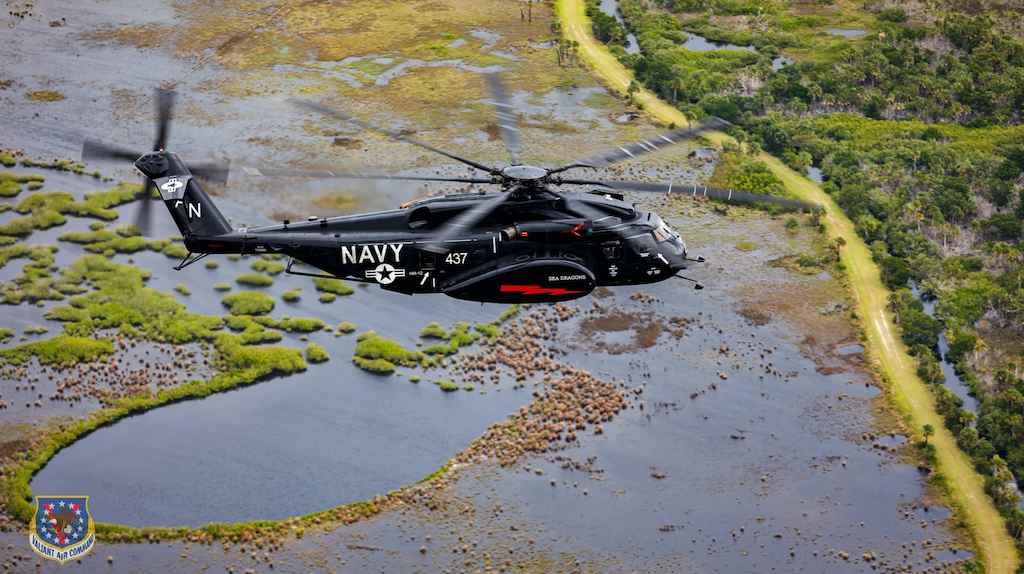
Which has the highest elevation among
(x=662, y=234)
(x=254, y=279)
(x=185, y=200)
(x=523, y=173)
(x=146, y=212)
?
(x=523, y=173)

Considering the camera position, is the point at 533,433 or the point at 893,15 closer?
the point at 533,433

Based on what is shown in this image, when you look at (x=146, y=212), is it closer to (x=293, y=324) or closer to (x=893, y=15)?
(x=293, y=324)

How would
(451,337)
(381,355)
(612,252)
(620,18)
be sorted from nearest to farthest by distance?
1. (612,252)
2. (381,355)
3. (451,337)
4. (620,18)

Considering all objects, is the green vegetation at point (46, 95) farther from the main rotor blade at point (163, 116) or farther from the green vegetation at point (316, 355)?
the main rotor blade at point (163, 116)

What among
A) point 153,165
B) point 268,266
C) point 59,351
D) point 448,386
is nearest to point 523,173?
point 153,165

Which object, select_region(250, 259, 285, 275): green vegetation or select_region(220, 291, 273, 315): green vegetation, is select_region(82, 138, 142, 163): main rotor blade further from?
select_region(250, 259, 285, 275): green vegetation

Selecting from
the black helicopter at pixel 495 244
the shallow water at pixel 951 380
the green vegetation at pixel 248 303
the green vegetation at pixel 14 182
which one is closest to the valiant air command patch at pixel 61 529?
the green vegetation at pixel 248 303

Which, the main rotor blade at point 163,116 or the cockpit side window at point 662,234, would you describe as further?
the main rotor blade at point 163,116
